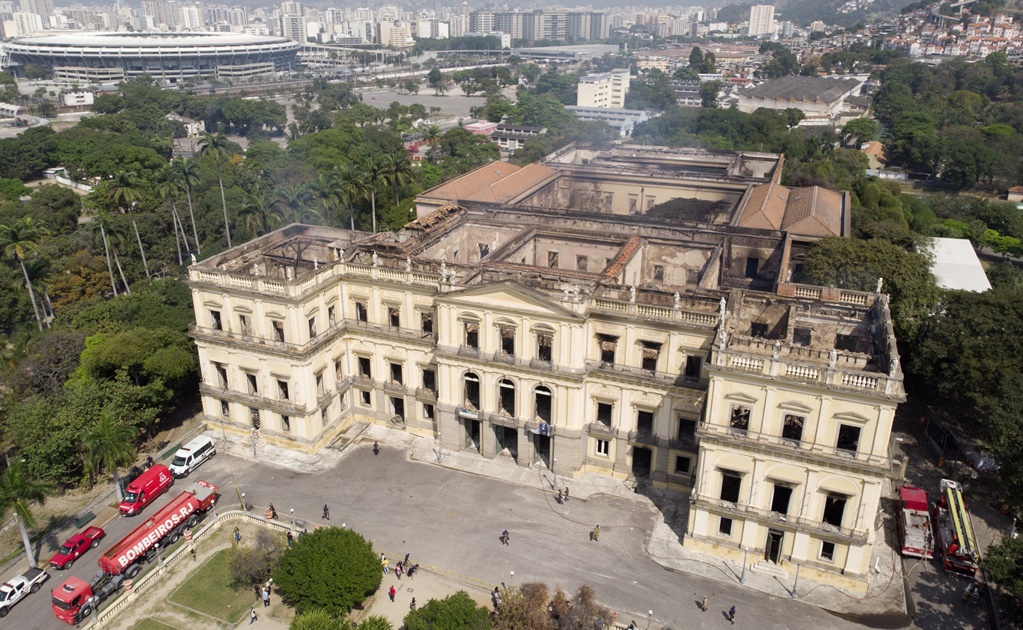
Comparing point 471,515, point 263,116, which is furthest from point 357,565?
point 263,116

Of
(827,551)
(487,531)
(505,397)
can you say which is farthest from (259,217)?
(827,551)

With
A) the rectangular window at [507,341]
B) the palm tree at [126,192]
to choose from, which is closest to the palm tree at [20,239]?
the palm tree at [126,192]

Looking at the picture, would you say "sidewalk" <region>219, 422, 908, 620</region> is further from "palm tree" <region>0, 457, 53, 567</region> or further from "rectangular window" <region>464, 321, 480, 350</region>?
"palm tree" <region>0, 457, 53, 567</region>

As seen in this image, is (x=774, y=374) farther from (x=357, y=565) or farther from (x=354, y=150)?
(x=354, y=150)

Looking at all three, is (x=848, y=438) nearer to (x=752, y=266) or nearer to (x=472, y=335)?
(x=472, y=335)

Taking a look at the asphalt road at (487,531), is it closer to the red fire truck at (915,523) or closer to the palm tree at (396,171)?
the red fire truck at (915,523)
